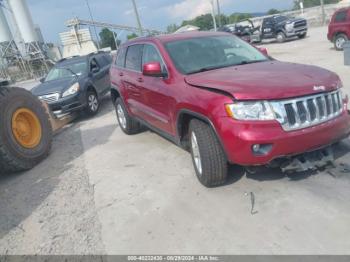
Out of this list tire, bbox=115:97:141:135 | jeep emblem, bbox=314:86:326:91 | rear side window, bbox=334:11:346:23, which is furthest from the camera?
rear side window, bbox=334:11:346:23

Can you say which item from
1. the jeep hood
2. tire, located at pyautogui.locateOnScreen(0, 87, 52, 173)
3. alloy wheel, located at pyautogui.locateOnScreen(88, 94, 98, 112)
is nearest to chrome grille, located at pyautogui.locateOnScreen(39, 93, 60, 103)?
alloy wheel, located at pyautogui.locateOnScreen(88, 94, 98, 112)

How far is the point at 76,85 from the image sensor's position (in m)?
9.86

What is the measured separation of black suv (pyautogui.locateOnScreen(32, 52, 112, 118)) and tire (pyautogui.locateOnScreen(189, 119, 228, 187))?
6.23 m

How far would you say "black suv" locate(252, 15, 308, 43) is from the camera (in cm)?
2345

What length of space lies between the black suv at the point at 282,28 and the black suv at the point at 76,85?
15.8 meters

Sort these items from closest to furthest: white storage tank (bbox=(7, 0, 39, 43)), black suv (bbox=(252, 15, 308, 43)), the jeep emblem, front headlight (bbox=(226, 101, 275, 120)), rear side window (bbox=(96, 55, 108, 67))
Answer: front headlight (bbox=(226, 101, 275, 120)) < the jeep emblem < rear side window (bbox=(96, 55, 108, 67)) < black suv (bbox=(252, 15, 308, 43)) < white storage tank (bbox=(7, 0, 39, 43))

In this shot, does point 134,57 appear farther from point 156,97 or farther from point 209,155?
point 209,155

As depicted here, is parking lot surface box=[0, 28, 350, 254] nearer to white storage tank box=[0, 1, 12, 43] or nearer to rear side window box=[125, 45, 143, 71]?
rear side window box=[125, 45, 143, 71]

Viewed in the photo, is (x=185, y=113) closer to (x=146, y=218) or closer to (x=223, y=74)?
(x=223, y=74)

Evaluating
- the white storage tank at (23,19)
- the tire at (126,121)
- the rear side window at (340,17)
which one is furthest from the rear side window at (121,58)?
the white storage tank at (23,19)

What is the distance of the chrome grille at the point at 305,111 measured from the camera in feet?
11.4

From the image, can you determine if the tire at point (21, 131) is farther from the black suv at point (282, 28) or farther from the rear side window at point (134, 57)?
the black suv at point (282, 28)

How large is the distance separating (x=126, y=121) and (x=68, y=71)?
192 inches

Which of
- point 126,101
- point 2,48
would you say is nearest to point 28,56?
point 2,48
